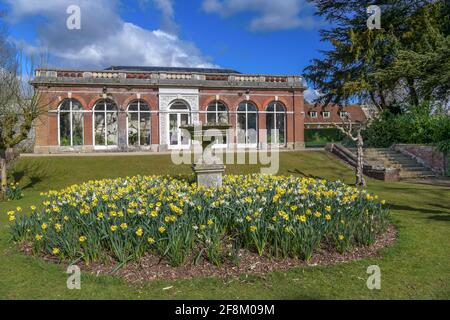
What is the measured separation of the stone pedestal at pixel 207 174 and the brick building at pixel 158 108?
1413cm

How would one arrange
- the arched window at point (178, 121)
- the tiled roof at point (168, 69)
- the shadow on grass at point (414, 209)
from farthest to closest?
the tiled roof at point (168, 69), the arched window at point (178, 121), the shadow on grass at point (414, 209)

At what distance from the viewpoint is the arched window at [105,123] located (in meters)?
25.0

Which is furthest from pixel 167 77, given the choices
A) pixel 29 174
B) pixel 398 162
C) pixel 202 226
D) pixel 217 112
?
pixel 202 226

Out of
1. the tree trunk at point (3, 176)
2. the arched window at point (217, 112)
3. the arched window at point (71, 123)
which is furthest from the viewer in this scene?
the arched window at point (217, 112)

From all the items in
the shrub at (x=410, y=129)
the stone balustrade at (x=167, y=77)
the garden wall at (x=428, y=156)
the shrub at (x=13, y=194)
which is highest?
the stone balustrade at (x=167, y=77)

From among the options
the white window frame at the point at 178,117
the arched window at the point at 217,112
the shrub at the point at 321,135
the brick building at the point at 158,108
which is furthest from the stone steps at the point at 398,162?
the shrub at the point at 321,135

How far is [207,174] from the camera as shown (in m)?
8.90

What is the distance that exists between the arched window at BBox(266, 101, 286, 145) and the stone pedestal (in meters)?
19.3

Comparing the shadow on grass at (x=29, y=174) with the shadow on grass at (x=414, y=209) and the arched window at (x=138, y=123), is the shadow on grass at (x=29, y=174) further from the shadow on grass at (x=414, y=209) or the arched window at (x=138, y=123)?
the shadow on grass at (x=414, y=209)

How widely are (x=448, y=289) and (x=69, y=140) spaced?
78.8 feet

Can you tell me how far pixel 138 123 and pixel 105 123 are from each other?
7.15ft

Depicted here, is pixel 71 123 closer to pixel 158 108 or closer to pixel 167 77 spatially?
pixel 158 108

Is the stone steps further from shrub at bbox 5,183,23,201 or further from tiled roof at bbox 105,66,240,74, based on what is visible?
shrub at bbox 5,183,23,201
